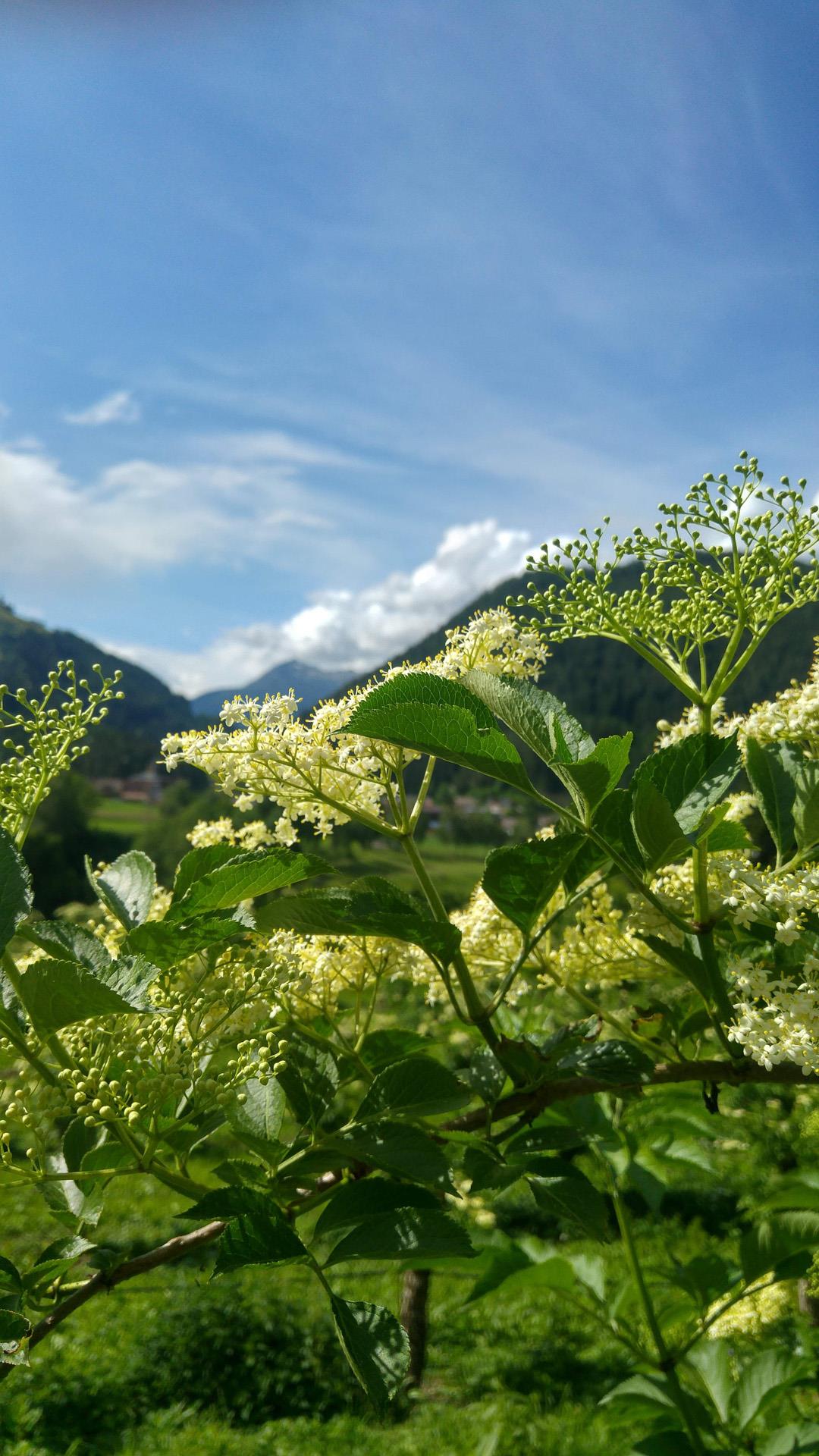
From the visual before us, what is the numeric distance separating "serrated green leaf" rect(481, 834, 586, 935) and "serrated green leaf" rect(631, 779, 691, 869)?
7 centimetres

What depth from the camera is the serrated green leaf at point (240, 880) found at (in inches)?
35.4

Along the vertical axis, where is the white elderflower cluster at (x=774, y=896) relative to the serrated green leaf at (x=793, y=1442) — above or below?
above

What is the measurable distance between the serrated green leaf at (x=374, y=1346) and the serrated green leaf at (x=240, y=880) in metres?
0.39

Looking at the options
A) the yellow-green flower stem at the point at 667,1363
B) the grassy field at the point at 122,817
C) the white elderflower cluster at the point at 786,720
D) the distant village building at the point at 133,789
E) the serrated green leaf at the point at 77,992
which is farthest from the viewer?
the distant village building at the point at 133,789

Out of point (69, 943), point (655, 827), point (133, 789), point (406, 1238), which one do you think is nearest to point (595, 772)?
point (655, 827)

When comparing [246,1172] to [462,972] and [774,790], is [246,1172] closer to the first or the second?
[462,972]

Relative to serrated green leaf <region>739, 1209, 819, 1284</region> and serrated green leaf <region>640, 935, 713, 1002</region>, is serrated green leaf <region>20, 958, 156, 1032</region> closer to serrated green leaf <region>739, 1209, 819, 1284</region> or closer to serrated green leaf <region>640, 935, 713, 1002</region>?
serrated green leaf <region>640, 935, 713, 1002</region>

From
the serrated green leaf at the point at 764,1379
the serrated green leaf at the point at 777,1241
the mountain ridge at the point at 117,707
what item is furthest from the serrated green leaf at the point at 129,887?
the mountain ridge at the point at 117,707

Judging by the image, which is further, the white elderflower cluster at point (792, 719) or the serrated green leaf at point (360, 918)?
the white elderflower cluster at point (792, 719)

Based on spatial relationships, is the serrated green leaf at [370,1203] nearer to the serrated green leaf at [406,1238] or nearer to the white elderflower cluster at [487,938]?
the serrated green leaf at [406,1238]

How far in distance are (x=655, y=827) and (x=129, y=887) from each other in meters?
0.66

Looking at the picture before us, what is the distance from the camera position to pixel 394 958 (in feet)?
4.23

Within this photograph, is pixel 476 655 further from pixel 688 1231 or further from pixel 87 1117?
pixel 688 1231

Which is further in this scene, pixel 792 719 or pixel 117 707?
pixel 117 707
